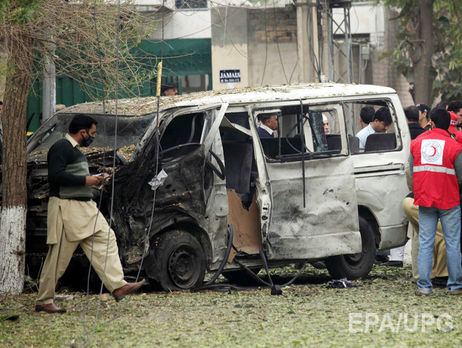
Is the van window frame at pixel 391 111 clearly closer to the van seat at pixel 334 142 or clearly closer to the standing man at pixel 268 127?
the van seat at pixel 334 142

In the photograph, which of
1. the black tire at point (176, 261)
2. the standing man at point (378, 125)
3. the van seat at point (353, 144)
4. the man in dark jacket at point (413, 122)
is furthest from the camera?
the man in dark jacket at point (413, 122)

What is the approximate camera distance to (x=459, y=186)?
33.8 feet

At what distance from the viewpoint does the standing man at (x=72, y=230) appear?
8734 mm

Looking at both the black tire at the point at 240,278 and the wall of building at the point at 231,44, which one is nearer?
the black tire at the point at 240,278

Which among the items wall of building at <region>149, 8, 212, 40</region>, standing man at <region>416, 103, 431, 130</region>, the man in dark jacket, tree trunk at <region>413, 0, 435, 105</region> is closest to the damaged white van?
the man in dark jacket

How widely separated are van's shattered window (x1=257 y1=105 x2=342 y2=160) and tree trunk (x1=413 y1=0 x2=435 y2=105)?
446 inches

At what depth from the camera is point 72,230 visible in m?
8.73

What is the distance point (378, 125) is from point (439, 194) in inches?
115

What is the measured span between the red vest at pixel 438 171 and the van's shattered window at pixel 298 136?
140 centimetres

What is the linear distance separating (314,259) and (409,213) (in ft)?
3.87

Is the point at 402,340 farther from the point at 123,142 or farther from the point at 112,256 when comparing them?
the point at 123,142

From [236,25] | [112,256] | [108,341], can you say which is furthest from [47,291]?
[236,25]

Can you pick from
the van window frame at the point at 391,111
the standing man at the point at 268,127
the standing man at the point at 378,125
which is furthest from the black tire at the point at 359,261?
the standing man at the point at 268,127

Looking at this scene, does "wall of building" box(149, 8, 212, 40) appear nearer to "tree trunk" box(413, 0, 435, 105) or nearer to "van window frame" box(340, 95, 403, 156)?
"tree trunk" box(413, 0, 435, 105)
